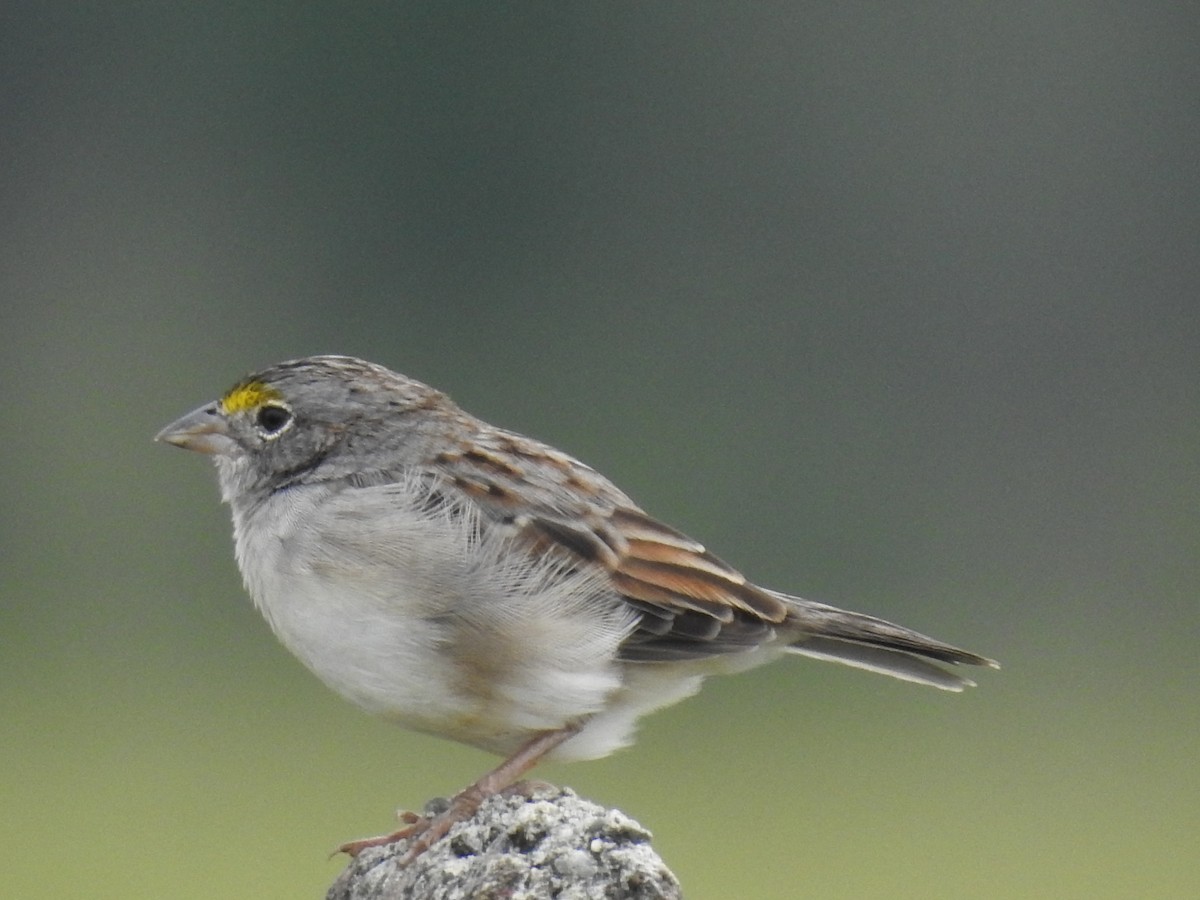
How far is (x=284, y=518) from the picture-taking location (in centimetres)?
577

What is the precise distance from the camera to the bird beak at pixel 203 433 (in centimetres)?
616

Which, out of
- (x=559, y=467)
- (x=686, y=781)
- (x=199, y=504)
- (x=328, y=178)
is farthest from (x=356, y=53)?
(x=559, y=467)

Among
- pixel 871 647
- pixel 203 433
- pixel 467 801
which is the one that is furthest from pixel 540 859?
pixel 203 433

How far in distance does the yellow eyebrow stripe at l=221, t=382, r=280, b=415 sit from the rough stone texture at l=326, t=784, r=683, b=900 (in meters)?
1.87

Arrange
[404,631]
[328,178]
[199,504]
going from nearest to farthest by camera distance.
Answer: [404,631]
[199,504]
[328,178]

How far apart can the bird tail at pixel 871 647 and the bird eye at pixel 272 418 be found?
1.49 meters

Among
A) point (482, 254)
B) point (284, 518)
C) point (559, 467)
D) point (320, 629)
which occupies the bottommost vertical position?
point (320, 629)

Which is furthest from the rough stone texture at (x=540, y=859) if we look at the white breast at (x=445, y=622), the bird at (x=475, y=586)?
the white breast at (x=445, y=622)

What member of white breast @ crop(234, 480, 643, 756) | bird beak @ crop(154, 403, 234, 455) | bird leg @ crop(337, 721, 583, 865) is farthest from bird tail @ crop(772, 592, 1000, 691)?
bird beak @ crop(154, 403, 234, 455)

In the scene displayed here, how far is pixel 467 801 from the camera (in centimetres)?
512

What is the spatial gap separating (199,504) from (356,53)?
16.5 ft

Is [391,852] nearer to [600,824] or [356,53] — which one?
[600,824]

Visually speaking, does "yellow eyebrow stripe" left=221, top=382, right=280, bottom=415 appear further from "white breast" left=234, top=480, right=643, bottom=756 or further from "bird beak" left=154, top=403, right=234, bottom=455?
"white breast" left=234, top=480, right=643, bottom=756

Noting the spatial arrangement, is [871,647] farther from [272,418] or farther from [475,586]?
[272,418]
